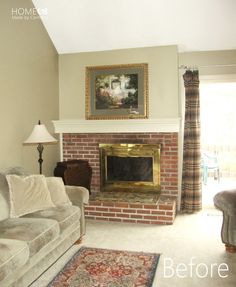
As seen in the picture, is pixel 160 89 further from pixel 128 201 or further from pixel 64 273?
pixel 64 273

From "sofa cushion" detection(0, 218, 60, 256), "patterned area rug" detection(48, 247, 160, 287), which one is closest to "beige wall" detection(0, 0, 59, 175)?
"sofa cushion" detection(0, 218, 60, 256)

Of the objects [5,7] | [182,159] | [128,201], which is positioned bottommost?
[128,201]

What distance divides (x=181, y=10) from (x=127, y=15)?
73 centimetres

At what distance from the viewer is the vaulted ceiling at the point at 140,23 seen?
13.4 ft

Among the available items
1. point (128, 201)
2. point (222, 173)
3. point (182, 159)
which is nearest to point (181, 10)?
point (182, 159)

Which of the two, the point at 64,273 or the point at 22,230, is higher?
the point at 22,230

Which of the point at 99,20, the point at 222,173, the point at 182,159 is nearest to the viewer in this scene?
the point at 99,20

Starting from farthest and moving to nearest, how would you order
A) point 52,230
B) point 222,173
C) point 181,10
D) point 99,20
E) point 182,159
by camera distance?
point 222,173
point 182,159
point 99,20
point 181,10
point 52,230

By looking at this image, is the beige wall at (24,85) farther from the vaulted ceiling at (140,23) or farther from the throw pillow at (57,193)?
the throw pillow at (57,193)

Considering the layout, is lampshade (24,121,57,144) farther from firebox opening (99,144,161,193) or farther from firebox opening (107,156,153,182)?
firebox opening (107,156,153,182)

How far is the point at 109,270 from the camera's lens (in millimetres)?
2781

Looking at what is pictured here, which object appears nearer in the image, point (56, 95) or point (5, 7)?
point (5, 7)

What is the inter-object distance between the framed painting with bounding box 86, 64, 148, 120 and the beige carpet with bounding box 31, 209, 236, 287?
1667mm

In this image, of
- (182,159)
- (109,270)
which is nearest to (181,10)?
A: (182,159)
